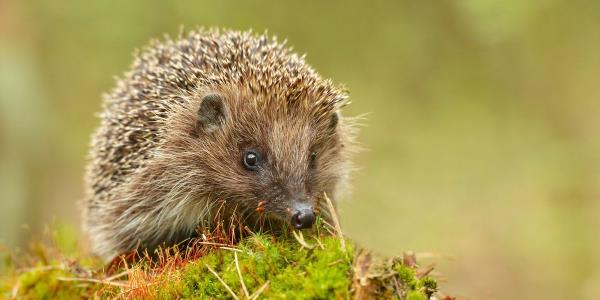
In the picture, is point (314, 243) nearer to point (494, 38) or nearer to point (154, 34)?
point (494, 38)

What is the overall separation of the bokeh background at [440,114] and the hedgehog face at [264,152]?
431 cm

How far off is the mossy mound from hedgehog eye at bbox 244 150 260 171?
1.02 m

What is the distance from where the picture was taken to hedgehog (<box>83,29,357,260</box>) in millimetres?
4984

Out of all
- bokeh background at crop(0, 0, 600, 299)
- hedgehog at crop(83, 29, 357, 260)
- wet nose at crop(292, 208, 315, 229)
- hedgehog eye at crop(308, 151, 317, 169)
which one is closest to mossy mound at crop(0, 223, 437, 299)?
wet nose at crop(292, 208, 315, 229)

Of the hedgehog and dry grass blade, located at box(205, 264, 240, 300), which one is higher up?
the hedgehog

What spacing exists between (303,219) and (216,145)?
143 cm

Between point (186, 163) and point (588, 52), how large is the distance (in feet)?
28.3

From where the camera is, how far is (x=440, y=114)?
1212 cm

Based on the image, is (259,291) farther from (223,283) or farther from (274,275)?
(223,283)

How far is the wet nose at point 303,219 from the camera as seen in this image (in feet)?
13.4

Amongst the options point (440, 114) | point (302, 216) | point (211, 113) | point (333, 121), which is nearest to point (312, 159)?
point (333, 121)

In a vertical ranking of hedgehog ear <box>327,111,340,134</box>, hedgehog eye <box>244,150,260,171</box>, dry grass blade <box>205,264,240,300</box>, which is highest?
hedgehog ear <box>327,111,340,134</box>

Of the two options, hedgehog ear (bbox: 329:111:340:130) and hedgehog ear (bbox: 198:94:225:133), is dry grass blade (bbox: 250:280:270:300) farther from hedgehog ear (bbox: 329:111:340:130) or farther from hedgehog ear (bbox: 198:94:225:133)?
hedgehog ear (bbox: 329:111:340:130)

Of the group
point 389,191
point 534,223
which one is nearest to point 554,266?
point 534,223
